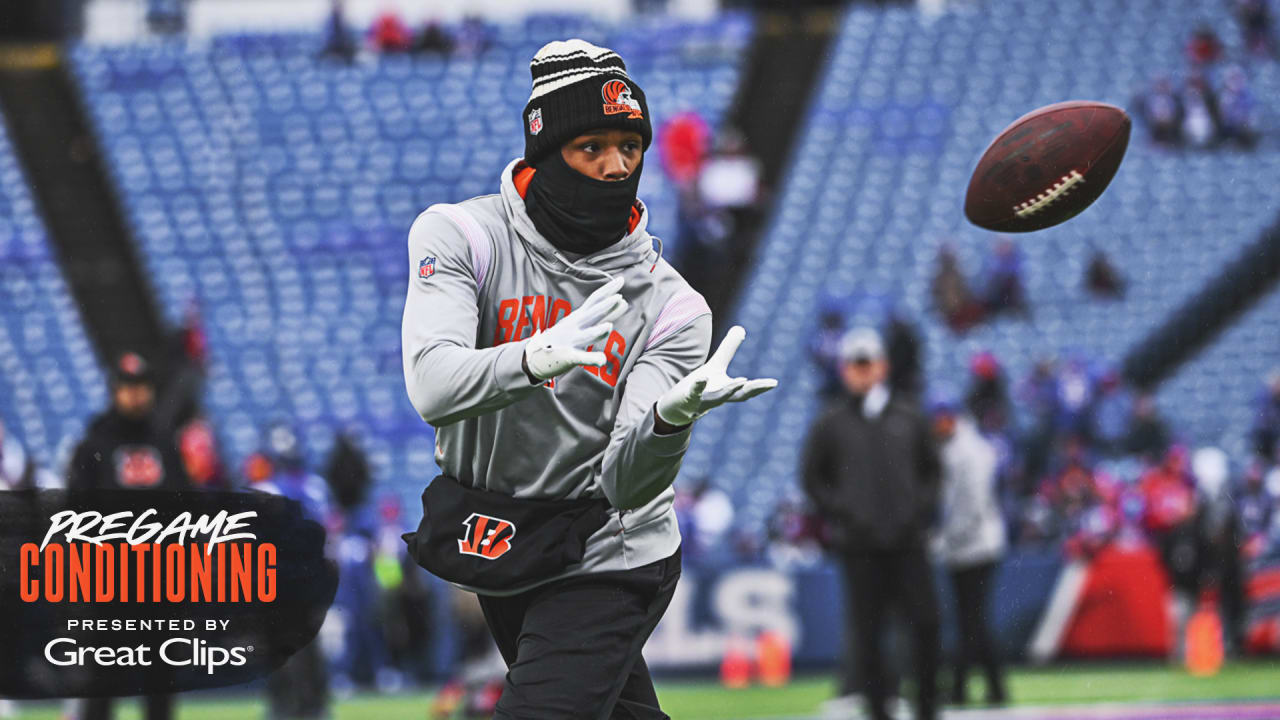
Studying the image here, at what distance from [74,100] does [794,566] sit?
1455cm

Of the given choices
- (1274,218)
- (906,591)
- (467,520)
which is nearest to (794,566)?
(906,591)

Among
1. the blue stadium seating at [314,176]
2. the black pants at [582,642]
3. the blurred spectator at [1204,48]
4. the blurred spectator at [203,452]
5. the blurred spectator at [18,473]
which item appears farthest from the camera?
the blurred spectator at [1204,48]

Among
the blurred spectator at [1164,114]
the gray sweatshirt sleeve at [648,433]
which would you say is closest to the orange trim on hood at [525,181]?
the gray sweatshirt sleeve at [648,433]

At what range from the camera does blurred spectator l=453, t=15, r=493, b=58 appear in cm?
2369

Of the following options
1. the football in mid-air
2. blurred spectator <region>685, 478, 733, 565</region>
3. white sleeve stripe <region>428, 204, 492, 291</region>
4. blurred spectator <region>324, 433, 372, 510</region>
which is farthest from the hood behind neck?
blurred spectator <region>324, 433, 372, 510</region>

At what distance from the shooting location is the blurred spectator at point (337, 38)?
2358cm

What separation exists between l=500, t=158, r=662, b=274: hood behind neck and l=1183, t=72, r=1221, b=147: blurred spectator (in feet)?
59.5

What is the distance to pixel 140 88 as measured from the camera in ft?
76.1

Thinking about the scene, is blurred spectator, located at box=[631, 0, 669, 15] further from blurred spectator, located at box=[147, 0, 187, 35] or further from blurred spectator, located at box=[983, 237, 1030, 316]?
blurred spectator, located at box=[983, 237, 1030, 316]

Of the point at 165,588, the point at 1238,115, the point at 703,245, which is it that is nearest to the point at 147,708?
the point at 165,588

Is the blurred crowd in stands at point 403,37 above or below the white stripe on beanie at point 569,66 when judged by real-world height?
below

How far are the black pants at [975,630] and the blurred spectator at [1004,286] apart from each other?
27.2 ft

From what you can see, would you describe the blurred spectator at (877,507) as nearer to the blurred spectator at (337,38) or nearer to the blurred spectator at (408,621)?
the blurred spectator at (408,621)

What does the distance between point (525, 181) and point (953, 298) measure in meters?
14.9
